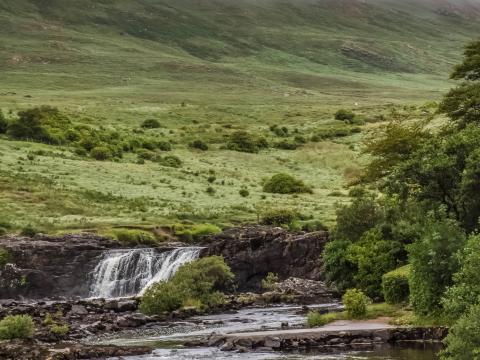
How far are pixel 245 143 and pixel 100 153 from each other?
96.0ft

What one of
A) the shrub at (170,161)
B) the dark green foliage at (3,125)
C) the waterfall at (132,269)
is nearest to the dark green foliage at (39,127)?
the dark green foliage at (3,125)

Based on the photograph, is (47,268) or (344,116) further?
(344,116)

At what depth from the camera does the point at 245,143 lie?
14388 centimetres

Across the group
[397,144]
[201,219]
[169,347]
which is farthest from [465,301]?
[201,219]

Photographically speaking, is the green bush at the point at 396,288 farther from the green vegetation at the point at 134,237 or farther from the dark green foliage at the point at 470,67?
the green vegetation at the point at 134,237

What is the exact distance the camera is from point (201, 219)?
313ft

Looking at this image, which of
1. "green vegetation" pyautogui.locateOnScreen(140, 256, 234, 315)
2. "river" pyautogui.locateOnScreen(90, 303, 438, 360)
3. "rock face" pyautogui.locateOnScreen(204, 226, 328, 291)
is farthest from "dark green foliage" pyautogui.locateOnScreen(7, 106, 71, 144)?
"river" pyautogui.locateOnScreen(90, 303, 438, 360)

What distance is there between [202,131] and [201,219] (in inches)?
2460

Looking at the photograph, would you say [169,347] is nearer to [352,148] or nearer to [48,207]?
[48,207]

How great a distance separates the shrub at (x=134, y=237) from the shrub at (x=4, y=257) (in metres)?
10.4

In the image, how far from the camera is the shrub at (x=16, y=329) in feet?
161

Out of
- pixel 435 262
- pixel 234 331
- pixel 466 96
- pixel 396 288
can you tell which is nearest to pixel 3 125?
pixel 466 96

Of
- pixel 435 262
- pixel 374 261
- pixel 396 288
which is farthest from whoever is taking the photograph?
pixel 374 261

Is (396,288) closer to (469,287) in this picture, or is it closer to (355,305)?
(355,305)
